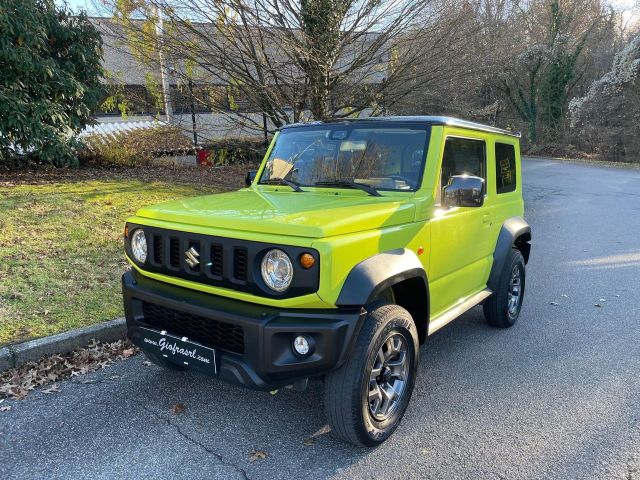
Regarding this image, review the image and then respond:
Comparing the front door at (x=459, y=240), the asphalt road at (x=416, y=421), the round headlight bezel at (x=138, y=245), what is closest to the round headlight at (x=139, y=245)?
the round headlight bezel at (x=138, y=245)

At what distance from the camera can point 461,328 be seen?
4824 mm

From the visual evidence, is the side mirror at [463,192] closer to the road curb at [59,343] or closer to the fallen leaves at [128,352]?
the fallen leaves at [128,352]

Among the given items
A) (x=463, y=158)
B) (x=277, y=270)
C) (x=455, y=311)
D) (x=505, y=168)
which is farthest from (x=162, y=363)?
(x=505, y=168)

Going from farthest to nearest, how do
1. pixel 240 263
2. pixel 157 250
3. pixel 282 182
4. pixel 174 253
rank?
pixel 282 182 → pixel 157 250 → pixel 174 253 → pixel 240 263

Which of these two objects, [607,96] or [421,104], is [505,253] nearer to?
[421,104]

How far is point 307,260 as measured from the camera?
2.54m

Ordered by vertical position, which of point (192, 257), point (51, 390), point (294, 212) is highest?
point (294, 212)

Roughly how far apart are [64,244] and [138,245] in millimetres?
3523

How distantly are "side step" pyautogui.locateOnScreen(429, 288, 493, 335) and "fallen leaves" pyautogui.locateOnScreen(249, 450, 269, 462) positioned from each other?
1.33 metres

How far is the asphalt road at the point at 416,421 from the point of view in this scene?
2.76 m

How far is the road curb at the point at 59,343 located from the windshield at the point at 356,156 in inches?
72.4

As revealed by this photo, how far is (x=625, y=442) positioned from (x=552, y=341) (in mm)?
1592

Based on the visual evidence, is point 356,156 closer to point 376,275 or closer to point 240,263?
point 376,275

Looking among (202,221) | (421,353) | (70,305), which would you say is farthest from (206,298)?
(70,305)
